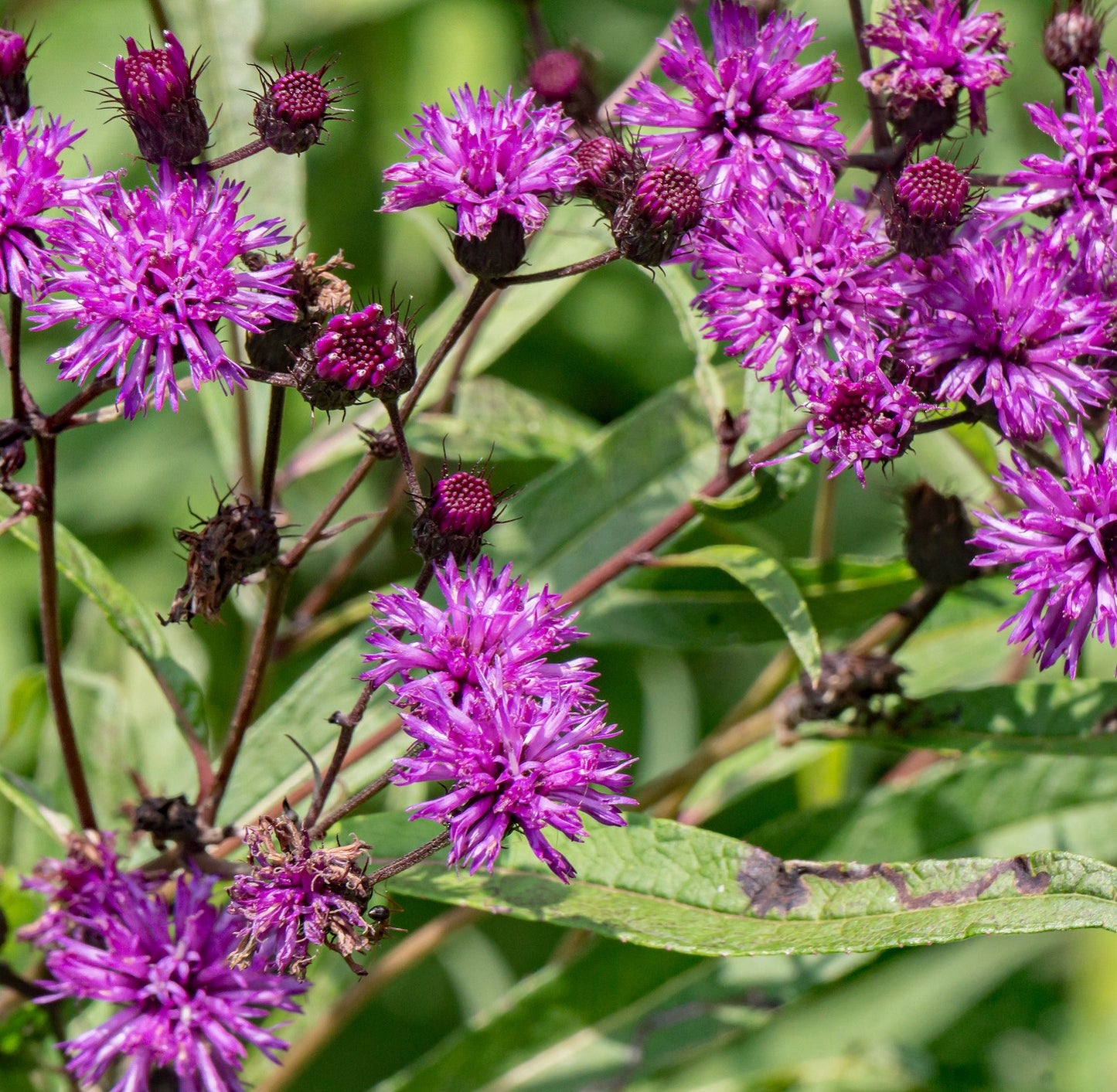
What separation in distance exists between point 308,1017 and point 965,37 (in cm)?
180

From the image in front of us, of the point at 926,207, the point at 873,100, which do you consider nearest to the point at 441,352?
the point at 926,207

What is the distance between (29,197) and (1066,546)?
118cm

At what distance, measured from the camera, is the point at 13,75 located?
5.16 feet

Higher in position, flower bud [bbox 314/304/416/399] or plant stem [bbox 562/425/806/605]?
flower bud [bbox 314/304/416/399]

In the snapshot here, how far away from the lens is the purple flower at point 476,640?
131cm

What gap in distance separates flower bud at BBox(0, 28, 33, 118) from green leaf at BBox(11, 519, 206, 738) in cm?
52

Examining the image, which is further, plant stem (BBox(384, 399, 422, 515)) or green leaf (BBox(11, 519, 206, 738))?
green leaf (BBox(11, 519, 206, 738))

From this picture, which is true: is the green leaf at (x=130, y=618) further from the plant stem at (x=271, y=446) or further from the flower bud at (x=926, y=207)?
the flower bud at (x=926, y=207)

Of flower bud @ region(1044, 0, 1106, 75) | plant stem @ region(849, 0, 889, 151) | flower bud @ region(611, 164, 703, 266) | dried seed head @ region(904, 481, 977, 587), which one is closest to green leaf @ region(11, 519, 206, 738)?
flower bud @ region(611, 164, 703, 266)

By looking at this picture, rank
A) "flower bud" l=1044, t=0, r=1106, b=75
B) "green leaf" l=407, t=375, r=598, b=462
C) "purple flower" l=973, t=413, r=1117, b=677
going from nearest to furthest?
"purple flower" l=973, t=413, r=1117, b=677
"flower bud" l=1044, t=0, r=1106, b=75
"green leaf" l=407, t=375, r=598, b=462

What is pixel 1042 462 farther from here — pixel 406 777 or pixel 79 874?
pixel 79 874

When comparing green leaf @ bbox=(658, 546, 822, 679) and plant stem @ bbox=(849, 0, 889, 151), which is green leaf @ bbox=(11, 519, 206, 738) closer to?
green leaf @ bbox=(658, 546, 822, 679)

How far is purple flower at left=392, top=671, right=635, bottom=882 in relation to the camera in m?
1.24

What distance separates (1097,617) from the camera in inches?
52.7
